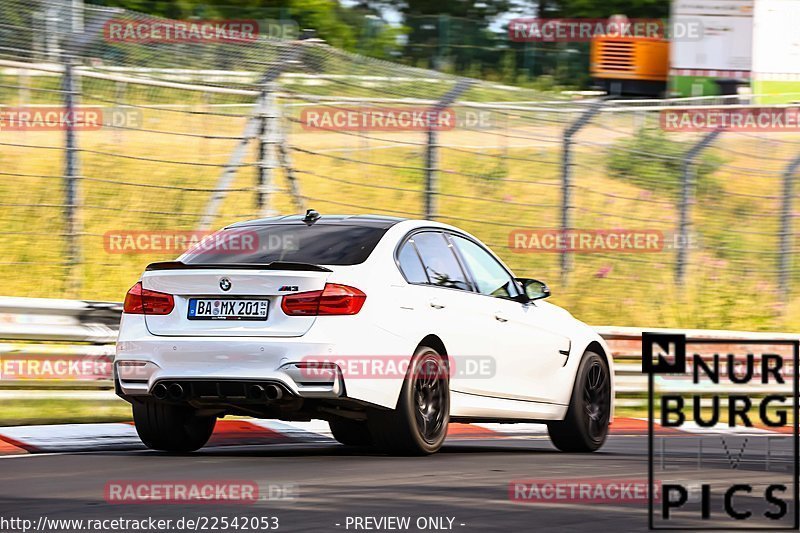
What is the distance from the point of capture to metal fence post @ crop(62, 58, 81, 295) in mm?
12867

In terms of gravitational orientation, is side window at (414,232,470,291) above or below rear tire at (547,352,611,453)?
above

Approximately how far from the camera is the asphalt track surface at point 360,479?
6.36 m

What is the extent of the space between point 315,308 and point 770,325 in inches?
434

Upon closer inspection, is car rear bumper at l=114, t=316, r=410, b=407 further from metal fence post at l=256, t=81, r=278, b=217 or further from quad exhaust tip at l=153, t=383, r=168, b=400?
metal fence post at l=256, t=81, r=278, b=217

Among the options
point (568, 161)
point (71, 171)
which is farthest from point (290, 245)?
point (568, 161)

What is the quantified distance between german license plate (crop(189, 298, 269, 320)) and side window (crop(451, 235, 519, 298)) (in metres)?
1.82

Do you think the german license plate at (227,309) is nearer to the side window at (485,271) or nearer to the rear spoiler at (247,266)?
the rear spoiler at (247,266)

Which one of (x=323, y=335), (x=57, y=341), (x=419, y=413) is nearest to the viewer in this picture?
(x=323, y=335)

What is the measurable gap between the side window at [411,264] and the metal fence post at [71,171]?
192 inches

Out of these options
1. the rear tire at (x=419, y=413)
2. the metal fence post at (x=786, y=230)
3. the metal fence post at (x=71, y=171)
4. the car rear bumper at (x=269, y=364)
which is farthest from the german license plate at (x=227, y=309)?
the metal fence post at (x=786, y=230)

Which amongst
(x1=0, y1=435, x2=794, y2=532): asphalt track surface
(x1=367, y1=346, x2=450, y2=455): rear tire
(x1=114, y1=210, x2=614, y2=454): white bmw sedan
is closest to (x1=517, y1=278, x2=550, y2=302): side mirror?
(x1=114, y1=210, x2=614, y2=454): white bmw sedan

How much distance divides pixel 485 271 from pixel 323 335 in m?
1.98

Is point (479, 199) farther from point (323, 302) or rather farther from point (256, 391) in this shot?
point (256, 391)

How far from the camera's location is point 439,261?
30.4 ft
